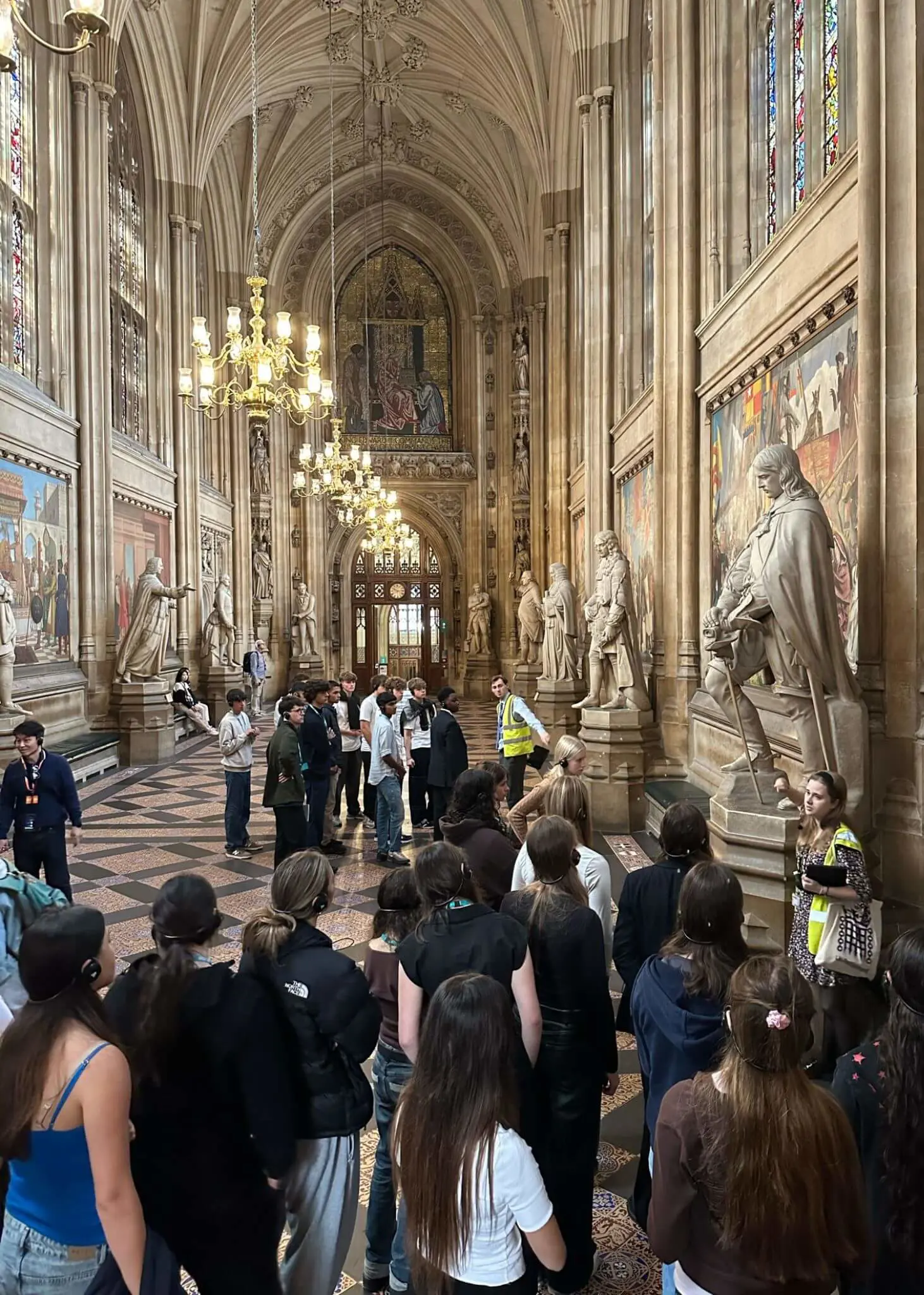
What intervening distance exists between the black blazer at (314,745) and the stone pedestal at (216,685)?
12.3m

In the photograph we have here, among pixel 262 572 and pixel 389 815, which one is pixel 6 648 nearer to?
pixel 389 815

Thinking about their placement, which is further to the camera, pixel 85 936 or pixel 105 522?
pixel 105 522

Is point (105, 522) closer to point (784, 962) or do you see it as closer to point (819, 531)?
point (819, 531)

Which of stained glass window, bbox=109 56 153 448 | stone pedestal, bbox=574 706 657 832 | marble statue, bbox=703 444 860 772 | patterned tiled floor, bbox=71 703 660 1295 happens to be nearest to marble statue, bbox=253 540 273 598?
stained glass window, bbox=109 56 153 448

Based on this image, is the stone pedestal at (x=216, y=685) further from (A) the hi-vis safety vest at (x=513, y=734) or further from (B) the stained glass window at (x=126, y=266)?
(A) the hi-vis safety vest at (x=513, y=734)

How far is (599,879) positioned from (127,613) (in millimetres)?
15372

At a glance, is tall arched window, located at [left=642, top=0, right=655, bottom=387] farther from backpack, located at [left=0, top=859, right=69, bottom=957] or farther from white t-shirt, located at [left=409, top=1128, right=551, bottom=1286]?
white t-shirt, located at [left=409, top=1128, right=551, bottom=1286]

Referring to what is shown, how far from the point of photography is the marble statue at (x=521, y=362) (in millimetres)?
25141

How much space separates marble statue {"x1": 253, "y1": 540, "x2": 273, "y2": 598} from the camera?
25.3 metres

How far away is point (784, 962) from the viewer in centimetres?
180

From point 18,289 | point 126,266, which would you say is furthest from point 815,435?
point 126,266

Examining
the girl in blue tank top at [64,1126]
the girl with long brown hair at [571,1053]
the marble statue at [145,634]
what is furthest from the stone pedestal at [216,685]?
the girl in blue tank top at [64,1126]

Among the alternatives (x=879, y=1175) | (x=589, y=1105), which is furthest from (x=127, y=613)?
(x=879, y=1175)

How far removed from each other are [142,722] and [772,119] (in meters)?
11.6
